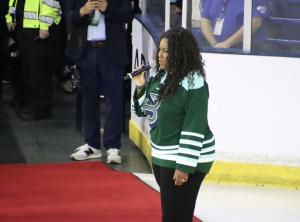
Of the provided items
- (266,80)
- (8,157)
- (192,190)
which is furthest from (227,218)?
(8,157)

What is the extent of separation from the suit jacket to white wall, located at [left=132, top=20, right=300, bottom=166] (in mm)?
930

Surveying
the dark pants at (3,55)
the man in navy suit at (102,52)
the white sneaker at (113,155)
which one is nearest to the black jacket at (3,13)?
the dark pants at (3,55)

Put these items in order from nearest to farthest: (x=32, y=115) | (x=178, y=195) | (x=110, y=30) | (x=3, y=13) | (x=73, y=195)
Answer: (x=178, y=195) < (x=73, y=195) < (x=110, y=30) < (x=32, y=115) < (x=3, y=13)

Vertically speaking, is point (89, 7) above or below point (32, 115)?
above

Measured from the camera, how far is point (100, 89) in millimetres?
7613

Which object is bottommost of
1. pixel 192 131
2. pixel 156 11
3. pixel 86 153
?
pixel 86 153

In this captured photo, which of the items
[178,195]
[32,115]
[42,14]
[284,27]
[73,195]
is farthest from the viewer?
[32,115]

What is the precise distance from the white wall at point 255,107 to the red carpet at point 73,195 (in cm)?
92

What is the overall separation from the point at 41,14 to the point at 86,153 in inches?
87.7

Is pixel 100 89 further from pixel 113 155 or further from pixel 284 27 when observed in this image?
pixel 284 27

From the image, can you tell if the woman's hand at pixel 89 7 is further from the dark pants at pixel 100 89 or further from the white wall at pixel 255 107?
the white wall at pixel 255 107

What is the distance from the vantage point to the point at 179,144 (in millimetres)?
4180

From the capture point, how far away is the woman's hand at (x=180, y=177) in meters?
4.12

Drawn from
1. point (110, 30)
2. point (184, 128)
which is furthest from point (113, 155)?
point (184, 128)
